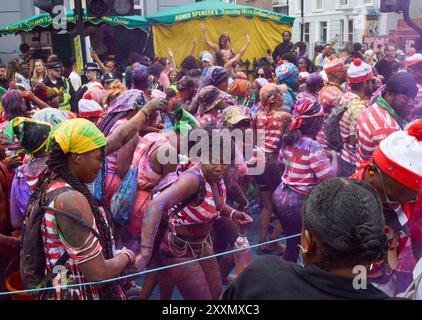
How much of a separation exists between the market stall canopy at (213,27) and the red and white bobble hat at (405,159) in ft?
36.8

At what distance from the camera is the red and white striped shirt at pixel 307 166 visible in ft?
14.5

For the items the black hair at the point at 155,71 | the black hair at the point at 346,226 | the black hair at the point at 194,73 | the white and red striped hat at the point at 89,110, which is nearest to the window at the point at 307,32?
the black hair at the point at 155,71

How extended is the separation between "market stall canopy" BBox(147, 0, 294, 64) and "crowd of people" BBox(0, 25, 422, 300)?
7.34 meters

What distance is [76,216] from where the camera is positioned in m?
2.39

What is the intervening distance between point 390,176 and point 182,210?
1466 mm

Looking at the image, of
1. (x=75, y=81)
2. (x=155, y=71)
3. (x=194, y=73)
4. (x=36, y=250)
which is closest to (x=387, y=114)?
(x=36, y=250)

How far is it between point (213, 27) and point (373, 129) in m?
10.2

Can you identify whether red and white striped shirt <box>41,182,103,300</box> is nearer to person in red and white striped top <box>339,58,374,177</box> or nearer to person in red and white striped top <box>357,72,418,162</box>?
person in red and white striped top <box>357,72,418,162</box>

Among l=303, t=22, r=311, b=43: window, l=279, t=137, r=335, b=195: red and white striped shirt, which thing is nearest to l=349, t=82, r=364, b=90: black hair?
l=279, t=137, r=335, b=195: red and white striped shirt

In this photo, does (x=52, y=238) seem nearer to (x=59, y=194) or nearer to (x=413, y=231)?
(x=59, y=194)

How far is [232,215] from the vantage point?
3828mm

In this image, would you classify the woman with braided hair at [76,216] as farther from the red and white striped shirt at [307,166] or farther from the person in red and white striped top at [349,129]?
the person in red and white striped top at [349,129]

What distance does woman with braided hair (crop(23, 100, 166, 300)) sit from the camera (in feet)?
7.90
